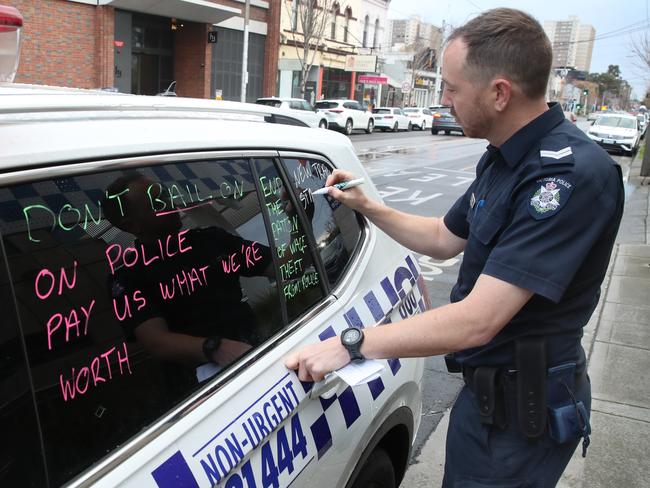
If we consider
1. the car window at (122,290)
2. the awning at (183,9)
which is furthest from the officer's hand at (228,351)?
the awning at (183,9)

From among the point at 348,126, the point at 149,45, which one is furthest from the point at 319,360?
the point at 348,126

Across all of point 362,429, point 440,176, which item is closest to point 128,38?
point 440,176

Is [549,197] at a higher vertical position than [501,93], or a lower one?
lower

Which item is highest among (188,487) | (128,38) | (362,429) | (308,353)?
(128,38)

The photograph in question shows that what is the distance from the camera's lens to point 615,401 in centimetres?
389

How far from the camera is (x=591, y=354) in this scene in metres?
4.55

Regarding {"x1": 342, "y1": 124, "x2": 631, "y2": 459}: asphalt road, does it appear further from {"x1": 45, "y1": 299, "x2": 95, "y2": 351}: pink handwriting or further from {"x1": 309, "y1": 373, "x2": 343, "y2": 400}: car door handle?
{"x1": 45, "y1": 299, "x2": 95, "y2": 351}: pink handwriting

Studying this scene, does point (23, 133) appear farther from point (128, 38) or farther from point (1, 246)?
point (128, 38)

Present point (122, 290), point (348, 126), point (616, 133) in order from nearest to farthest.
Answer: point (122, 290)
point (616, 133)
point (348, 126)

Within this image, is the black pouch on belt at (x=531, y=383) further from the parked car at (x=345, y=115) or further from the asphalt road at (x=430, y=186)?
the parked car at (x=345, y=115)

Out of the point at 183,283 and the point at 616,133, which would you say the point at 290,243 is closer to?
the point at 183,283

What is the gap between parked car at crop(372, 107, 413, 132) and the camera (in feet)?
101

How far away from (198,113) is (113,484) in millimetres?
1092

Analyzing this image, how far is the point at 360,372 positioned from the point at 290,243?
494 mm
